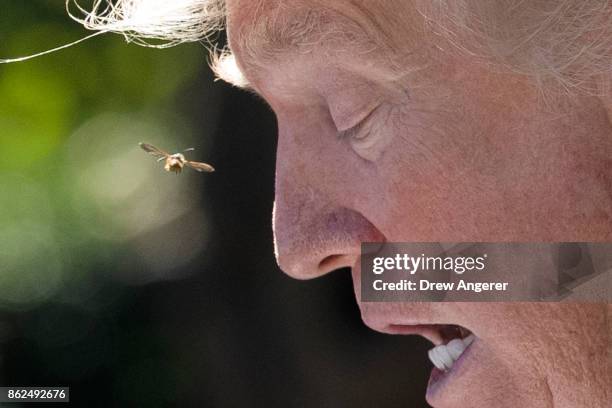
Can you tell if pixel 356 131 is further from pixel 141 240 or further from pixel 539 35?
pixel 141 240

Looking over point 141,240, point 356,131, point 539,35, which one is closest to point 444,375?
point 356,131

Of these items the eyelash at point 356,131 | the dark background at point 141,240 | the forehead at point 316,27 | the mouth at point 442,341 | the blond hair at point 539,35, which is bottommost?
the mouth at point 442,341

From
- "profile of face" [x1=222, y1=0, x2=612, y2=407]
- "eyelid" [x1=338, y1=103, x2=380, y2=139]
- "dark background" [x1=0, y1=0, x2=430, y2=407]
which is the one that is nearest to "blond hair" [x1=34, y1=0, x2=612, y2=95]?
"profile of face" [x1=222, y1=0, x2=612, y2=407]

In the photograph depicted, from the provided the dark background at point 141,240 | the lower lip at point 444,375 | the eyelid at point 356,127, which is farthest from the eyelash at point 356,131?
the dark background at point 141,240

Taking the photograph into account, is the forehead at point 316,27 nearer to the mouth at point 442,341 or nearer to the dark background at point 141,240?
the mouth at point 442,341

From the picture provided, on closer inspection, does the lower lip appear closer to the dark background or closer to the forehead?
the forehead

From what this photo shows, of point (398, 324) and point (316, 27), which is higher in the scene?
point (316, 27)

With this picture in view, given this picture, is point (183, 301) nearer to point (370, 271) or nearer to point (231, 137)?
point (231, 137)
